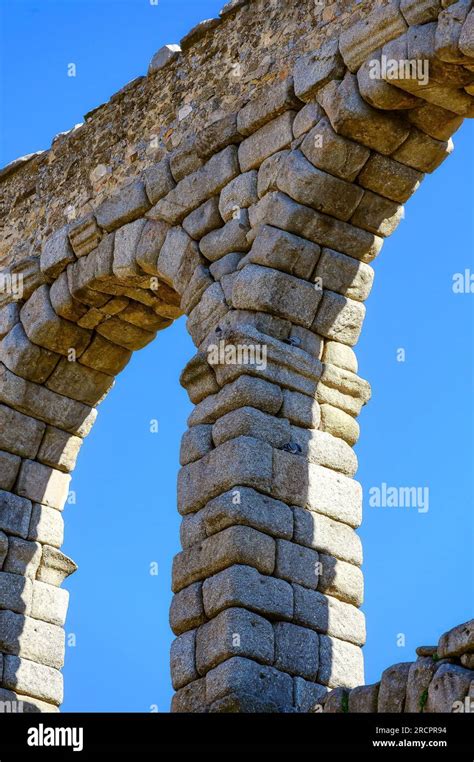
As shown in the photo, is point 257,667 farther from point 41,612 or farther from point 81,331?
point 81,331

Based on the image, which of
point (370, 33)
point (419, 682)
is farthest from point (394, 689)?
point (370, 33)

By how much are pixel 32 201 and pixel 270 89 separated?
11.5ft

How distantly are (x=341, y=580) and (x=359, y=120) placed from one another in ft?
9.44

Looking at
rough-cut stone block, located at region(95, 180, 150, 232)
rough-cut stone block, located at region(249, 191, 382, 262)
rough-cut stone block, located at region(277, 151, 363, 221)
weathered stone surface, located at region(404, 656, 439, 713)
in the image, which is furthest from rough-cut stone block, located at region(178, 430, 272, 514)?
rough-cut stone block, located at region(95, 180, 150, 232)

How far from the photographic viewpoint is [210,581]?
8.31 metres

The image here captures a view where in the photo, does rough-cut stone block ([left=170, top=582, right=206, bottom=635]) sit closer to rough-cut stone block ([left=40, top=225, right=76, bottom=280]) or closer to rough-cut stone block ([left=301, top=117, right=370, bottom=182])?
rough-cut stone block ([left=301, top=117, right=370, bottom=182])


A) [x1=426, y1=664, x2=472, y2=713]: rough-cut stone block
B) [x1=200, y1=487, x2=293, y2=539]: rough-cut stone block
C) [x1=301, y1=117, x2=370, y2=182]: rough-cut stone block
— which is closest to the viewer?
[x1=426, y1=664, x2=472, y2=713]: rough-cut stone block

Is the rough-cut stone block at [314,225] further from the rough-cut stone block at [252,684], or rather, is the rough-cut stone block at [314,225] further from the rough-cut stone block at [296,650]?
the rough-cut stone block at [252,684]

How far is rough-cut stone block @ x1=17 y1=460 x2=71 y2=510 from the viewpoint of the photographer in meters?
11.7

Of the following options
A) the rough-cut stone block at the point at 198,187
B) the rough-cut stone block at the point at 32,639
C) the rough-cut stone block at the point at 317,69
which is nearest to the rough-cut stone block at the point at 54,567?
the rough-cut stone block at the point at 32,639

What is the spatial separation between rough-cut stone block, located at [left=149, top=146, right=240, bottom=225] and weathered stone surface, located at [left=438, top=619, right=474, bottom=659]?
A: 4357 mm

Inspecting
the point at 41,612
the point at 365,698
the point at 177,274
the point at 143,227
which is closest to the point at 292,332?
the point at 177,274

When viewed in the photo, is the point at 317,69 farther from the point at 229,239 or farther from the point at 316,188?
the point at 229,239

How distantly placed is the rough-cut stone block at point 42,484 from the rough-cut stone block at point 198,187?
97.7 inches
